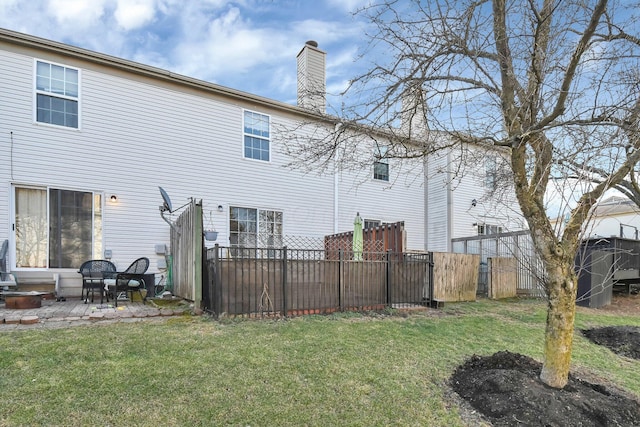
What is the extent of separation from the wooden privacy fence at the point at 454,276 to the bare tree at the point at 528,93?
5004 millimetres

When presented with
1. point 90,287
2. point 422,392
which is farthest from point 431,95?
point 90,287

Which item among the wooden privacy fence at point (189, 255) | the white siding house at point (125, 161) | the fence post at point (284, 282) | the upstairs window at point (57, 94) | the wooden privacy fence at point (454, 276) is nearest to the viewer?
the wooden privacy fence at point (189, 255)

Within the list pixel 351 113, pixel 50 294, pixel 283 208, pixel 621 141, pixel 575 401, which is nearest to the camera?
pixel 575 401

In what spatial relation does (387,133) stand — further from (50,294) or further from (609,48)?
(50,294)

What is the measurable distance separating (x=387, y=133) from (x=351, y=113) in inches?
23.2

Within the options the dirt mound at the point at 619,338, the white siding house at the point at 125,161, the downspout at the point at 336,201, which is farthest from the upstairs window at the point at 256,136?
the dirt mound at the point at 619,338

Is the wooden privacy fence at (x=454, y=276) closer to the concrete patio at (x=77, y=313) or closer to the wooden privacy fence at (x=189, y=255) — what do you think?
the wooden privacy fence at (x=189, y=255)

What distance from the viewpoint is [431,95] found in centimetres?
466

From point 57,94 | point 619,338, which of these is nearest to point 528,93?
point 619,338

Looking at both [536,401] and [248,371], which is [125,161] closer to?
[248,371]

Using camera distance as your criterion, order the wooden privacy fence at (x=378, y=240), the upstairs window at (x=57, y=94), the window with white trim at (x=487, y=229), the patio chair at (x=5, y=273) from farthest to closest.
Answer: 1. the window with white trim at (x=487, y=229)
2. the wooden privacy fence at (x=378, y=240)
3. the upstairs window at (x=57, y=94)
4. the patio chair at (x=5, y=273)

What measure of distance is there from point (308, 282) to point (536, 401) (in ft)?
13.6

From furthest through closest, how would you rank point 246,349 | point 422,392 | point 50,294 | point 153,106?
point 153,106
point 50,294
point 246,349
point 422,392

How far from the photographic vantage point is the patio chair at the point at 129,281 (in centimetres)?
673
